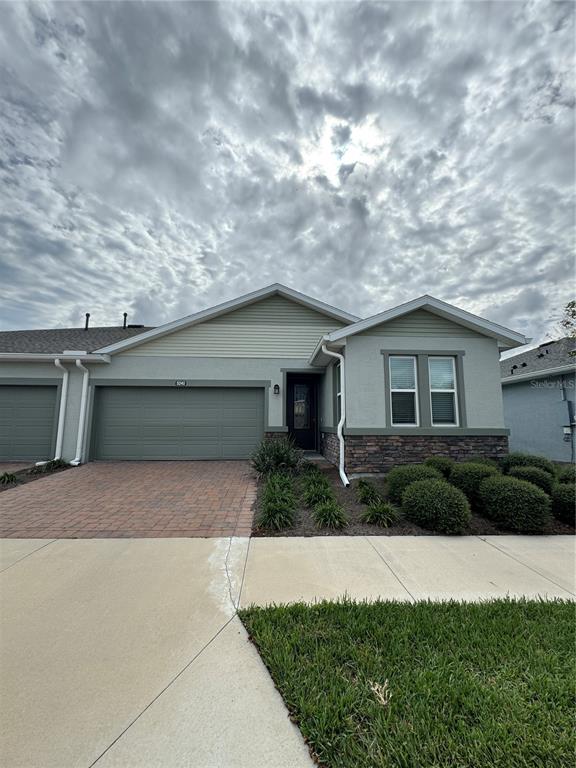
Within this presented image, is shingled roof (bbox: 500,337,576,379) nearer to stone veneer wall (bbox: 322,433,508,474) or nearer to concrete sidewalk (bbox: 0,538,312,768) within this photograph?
stone veneer wall (bbox: 322,433,508,474)

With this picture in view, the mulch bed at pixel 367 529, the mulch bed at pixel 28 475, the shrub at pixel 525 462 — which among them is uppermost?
the shrub at pixel 525 462

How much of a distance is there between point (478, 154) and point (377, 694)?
11330 millimetres

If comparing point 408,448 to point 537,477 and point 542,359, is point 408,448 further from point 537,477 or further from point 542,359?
point 542,359

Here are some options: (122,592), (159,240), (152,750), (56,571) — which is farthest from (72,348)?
(152,750)

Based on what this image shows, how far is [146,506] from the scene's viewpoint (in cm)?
570

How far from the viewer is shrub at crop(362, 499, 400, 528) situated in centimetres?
505

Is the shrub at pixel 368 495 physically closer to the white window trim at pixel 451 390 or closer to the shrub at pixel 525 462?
the white window trim at pixel 451 390

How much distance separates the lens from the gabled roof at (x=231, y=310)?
33.8 ft

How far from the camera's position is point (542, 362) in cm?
1241

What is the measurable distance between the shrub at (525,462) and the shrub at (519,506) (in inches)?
72.3

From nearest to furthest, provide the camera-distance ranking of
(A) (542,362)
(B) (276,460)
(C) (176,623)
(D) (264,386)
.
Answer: (C) (176,623) → (B) (276,460) → (D) (264,386) → (A) (542,362)

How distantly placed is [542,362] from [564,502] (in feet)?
30.3

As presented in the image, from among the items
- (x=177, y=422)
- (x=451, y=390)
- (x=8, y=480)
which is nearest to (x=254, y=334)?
(x=177, y=422)

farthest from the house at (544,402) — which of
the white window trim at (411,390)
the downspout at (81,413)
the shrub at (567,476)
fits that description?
the downspout at (81,413)
